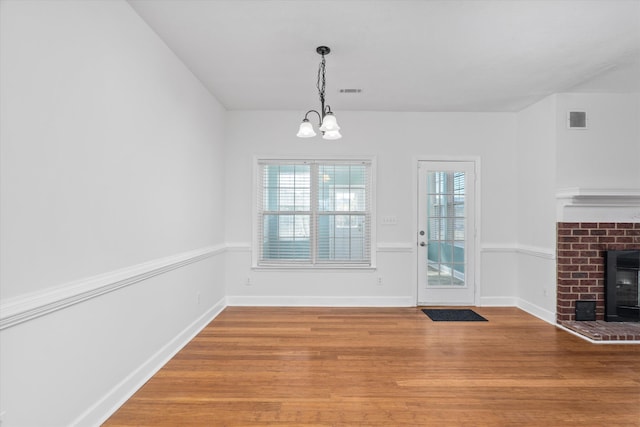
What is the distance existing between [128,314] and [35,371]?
2.65 feet

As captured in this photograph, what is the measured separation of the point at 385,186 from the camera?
498 cm

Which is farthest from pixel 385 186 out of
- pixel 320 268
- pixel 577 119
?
pixel 577 119

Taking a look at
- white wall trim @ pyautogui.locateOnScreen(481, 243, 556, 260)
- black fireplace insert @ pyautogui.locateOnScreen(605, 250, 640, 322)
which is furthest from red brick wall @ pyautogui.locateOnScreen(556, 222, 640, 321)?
white wall trim @ pyautogui.locateOnScreen(481, 243, 556, 260)

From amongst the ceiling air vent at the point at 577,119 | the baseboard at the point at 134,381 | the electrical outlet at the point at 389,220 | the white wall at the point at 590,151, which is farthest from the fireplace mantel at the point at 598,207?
the baseboard at the point at 134,381

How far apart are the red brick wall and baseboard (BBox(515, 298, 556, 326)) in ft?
0.36

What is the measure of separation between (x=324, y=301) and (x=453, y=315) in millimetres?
1699

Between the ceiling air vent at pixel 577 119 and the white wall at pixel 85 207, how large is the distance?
4.34 meters

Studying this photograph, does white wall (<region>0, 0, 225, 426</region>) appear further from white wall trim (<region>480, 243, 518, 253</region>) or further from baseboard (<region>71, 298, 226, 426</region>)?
white wall trim (<region>480, 243, 518, 253</region>)

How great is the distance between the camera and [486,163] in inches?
195

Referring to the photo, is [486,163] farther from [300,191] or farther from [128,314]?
[128,314]

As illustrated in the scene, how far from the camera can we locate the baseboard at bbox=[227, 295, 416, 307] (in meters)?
4.96

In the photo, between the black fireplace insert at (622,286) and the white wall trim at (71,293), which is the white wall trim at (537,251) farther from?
the white wall trim at (71,293)

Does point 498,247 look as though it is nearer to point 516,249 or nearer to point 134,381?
point 516,249

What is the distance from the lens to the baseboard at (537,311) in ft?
13.8
